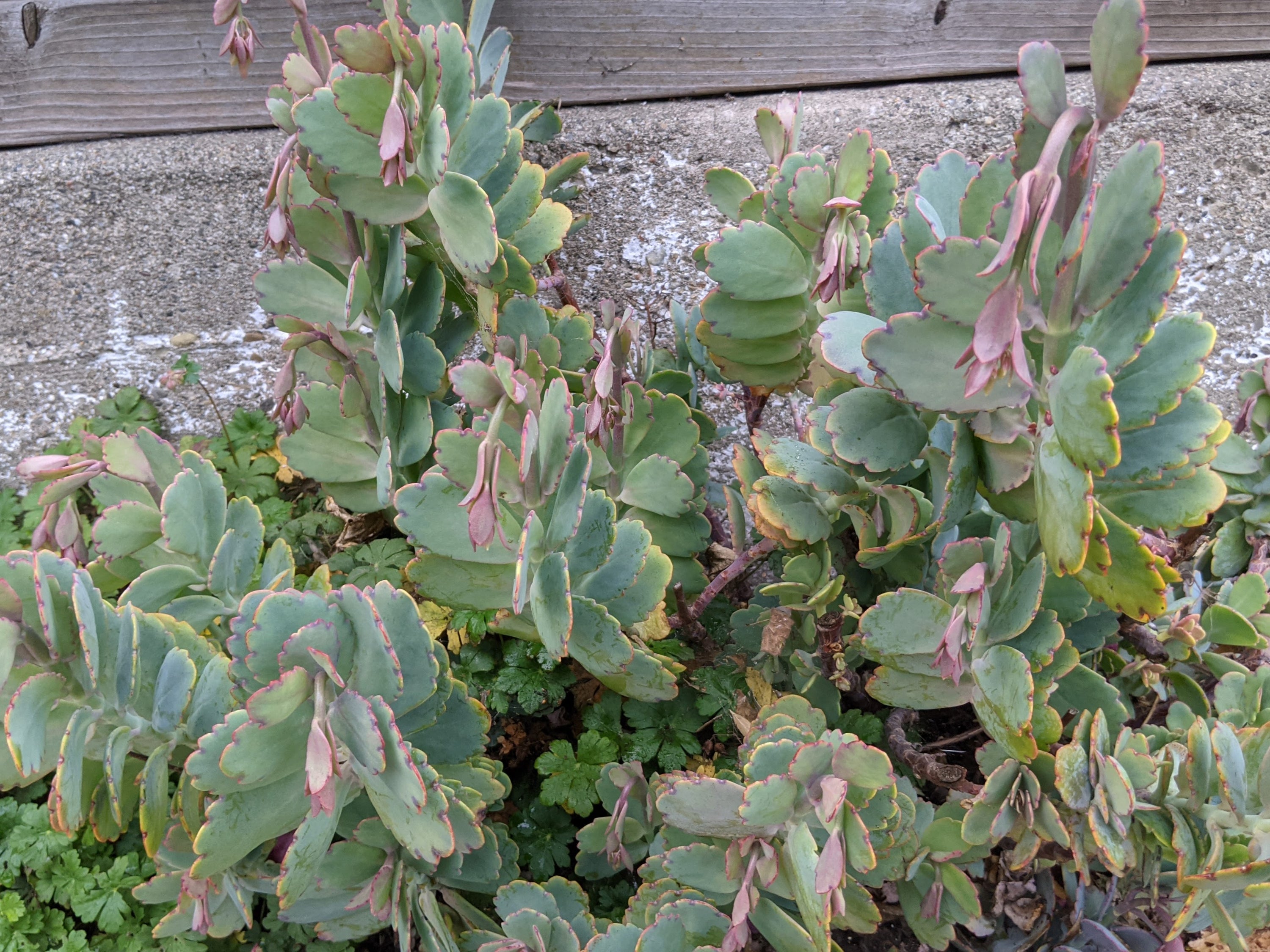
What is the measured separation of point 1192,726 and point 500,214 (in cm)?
83

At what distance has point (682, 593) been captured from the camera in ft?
3.54

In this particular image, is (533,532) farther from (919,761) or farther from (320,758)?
(919,761)

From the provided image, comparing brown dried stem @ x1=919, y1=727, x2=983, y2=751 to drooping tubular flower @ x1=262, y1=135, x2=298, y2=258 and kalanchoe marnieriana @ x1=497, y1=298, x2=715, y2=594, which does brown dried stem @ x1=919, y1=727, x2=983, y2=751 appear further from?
drooping tubular flower @ x1=262, y1=135, x2=298, y2=258

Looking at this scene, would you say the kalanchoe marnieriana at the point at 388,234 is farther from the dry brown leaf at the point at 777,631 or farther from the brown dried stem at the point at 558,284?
the dry brown leaf at the point at 777,631

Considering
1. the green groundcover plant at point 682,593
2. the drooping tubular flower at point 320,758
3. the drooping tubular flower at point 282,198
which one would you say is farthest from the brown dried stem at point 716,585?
the drooping tubular flower at point 282,198

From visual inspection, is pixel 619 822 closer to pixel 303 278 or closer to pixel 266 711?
pixel 266 711

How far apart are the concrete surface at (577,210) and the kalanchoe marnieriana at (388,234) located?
0.43 m

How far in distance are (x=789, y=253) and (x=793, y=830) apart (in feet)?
1.82

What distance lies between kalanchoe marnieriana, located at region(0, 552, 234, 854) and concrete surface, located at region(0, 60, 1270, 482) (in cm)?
94

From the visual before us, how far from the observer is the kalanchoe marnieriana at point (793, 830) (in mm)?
637

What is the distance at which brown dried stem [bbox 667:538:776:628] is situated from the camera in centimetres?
100

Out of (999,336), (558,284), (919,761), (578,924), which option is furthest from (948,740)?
(558,284)

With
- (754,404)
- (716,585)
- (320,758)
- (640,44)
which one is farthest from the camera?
(640,44)

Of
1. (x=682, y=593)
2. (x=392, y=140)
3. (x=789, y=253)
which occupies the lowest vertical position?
(x=682, y=593)
